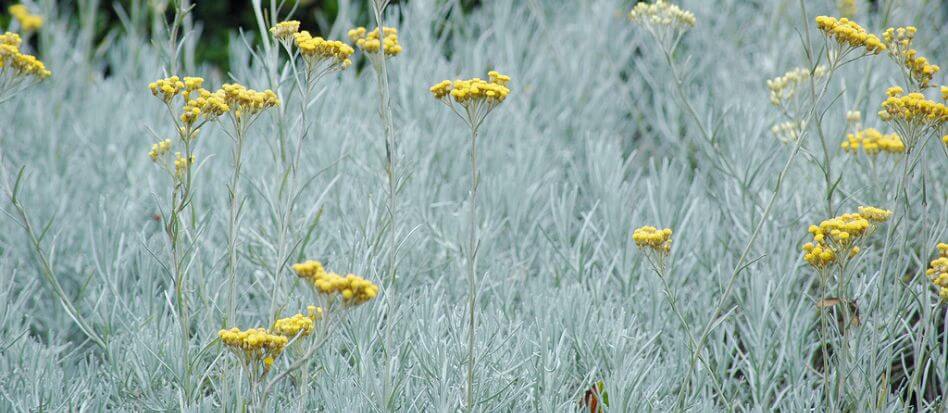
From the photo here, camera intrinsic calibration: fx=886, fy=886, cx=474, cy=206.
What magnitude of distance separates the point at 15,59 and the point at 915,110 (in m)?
2.01

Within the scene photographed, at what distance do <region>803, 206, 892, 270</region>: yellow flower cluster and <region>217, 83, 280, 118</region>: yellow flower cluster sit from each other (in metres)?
1.15

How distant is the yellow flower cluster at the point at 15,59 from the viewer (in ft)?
6.68

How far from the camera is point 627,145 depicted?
3.76m

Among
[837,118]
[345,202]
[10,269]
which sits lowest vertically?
[10,269]

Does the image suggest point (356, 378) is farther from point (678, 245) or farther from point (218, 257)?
point (678, 245)

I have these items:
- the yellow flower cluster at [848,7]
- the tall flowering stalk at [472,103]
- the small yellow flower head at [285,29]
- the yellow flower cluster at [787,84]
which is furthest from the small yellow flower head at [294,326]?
the yellow flower cluster at [848,7]

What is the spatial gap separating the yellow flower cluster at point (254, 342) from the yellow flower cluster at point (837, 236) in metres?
1.07

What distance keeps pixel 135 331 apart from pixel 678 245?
5.03 ft

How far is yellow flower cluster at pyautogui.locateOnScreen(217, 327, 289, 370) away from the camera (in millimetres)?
1559

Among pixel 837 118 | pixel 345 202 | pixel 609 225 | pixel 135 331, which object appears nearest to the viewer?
pixel 135 331

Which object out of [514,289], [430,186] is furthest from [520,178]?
[514,289]

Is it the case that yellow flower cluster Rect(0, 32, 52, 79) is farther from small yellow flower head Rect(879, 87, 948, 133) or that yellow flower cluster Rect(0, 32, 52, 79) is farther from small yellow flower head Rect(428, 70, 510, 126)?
small yellow flower head Rect(879, 87, 948, 133)

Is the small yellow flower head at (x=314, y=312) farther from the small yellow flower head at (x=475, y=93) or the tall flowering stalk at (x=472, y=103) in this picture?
the small yellow flower head at (x=475, y=93)

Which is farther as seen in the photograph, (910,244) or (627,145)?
(627,145)
